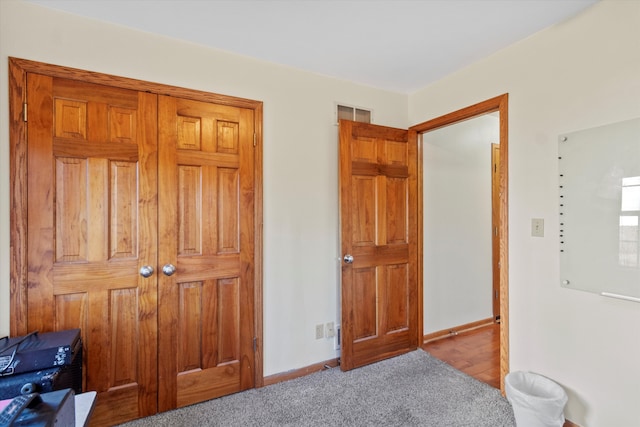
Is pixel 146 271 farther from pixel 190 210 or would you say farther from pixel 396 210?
pixel 396 210

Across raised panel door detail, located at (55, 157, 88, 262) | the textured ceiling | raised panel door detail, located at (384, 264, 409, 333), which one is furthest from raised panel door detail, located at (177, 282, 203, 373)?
the textured ceiling

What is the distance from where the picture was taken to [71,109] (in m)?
1.84

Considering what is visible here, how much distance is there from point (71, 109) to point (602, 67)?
2.97 metres

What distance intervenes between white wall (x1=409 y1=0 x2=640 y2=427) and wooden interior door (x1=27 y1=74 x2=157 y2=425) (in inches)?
93.7

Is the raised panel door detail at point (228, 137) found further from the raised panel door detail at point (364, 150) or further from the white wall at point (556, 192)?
the white wall at point (556, 192)

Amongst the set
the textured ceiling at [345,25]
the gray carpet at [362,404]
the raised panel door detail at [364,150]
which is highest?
the textured ceiling at [345,25]

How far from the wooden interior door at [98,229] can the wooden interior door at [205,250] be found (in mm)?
89

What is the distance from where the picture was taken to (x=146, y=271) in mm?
1995

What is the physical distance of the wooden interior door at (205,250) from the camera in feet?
6.80

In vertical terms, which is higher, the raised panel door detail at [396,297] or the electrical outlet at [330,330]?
the raised panel door detail at [396,297]

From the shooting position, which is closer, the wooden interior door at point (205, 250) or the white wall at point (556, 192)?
the white wall at point (556, 192)

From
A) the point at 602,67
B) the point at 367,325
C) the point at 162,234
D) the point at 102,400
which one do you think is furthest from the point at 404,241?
the point at 102,400

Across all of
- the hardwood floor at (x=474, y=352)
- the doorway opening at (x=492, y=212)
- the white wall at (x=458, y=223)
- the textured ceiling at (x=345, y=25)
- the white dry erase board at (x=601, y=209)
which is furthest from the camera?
the white wall at (x=458, y=223)

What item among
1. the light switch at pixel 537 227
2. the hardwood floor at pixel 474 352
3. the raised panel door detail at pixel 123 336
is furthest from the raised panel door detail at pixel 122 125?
the hardwood floor at pixel 474 352
